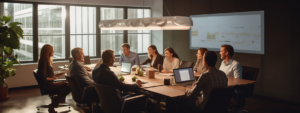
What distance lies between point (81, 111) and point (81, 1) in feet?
12.2

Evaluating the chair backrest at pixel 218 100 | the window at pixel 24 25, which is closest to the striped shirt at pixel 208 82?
the chair backrest at pixel 218 100

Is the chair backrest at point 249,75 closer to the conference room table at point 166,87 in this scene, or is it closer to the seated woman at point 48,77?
the conference room table at point 166,87

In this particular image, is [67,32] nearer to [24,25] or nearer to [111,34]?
[24,25]

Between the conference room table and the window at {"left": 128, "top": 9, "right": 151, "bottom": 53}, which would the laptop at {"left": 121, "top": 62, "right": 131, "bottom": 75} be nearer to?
the conference room table

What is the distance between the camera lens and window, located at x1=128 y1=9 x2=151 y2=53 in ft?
29.8

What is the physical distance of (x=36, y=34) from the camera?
7.19 m

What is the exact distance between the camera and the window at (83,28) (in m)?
7.86

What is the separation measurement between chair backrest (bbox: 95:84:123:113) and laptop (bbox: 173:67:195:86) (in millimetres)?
1016

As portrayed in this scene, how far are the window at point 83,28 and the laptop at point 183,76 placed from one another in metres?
4.68

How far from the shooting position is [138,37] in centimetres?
932

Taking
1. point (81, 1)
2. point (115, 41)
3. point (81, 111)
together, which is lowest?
point (81, 111)

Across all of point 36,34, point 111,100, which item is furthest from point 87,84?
point 36,34

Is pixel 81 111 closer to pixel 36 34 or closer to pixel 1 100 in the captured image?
pixel 1 100

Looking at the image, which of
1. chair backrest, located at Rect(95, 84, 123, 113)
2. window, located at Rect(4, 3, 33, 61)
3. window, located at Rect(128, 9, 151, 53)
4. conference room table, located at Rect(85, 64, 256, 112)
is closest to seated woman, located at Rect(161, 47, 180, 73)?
conference room table, located at Rect(85, 64, 256, 112)
